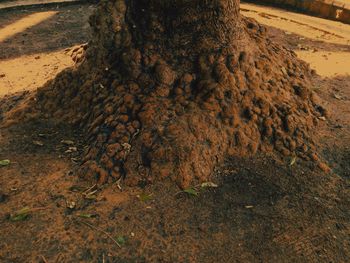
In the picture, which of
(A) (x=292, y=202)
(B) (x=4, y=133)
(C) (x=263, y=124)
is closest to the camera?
(A) (x=292, y=202)

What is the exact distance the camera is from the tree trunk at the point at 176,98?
284 centimetres

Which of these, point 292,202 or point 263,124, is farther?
point 263,124

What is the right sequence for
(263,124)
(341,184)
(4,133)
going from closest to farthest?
(341,184), (263,124), (4,133)

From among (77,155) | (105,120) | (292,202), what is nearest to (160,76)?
(105,120)

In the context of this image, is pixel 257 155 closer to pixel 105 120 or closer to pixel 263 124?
pixel 263 124

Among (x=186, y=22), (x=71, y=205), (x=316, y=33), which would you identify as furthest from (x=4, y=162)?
(x=316, y=33)

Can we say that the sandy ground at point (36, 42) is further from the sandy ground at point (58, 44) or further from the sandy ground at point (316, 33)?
the sandy ground at point (316, 33)

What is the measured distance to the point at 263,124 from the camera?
3139 millimetres

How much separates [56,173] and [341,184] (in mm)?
2077

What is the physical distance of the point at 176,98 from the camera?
120 inches

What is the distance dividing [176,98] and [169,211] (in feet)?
2.92

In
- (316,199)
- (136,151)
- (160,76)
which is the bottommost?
(316,199)

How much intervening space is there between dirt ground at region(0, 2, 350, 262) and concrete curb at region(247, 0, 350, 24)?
3740mm

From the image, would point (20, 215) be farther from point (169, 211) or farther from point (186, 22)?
point (186, 22)
